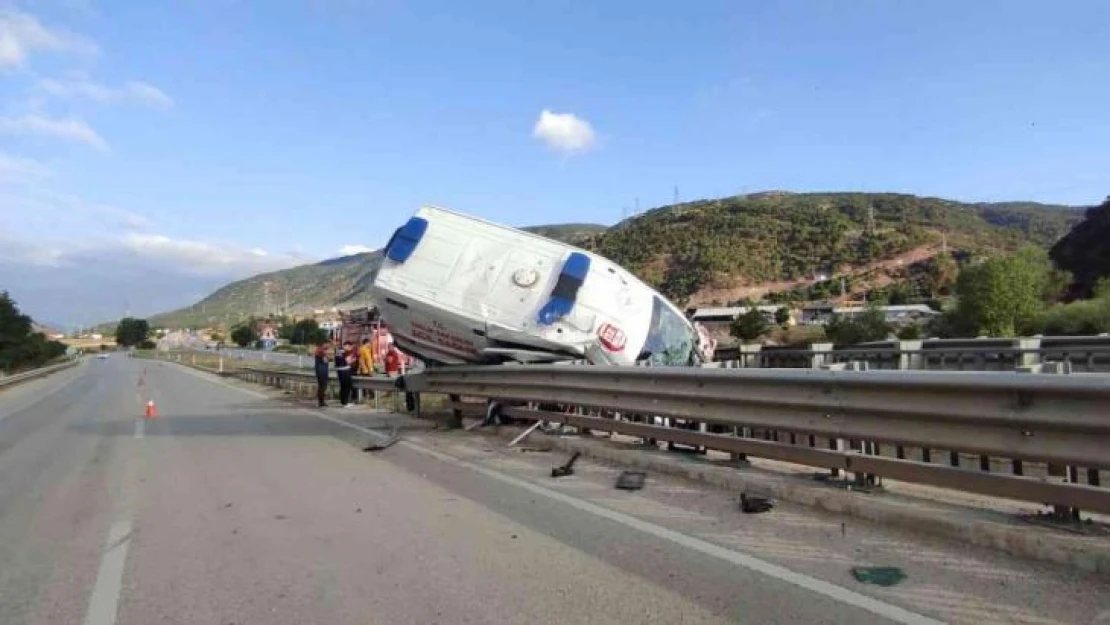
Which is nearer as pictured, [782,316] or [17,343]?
[17,343]

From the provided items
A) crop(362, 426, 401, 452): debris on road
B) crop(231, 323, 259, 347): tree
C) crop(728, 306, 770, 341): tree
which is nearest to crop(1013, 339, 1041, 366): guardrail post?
crop(362, 426, 401, 452): debris on road

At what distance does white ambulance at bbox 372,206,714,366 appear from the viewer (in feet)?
38.4

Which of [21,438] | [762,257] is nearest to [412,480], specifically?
[21,438]

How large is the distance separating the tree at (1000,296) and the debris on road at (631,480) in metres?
61.0

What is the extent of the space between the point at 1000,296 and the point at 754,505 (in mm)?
66834

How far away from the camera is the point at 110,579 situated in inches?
213

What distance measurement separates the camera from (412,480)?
8.73 metres

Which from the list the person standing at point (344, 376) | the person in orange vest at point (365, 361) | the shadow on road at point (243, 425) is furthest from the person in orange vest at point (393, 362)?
the shadow on road at point (243, 425)

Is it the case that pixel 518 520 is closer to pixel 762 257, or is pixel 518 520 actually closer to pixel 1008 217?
pixel 762 257

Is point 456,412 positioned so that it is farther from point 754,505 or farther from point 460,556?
point 460,556

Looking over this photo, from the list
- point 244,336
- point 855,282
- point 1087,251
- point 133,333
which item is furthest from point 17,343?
point 133,333

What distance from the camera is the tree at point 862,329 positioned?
6425cm

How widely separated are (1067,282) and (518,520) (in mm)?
87740

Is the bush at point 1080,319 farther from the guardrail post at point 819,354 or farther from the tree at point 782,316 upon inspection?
the tree at point 782,316
